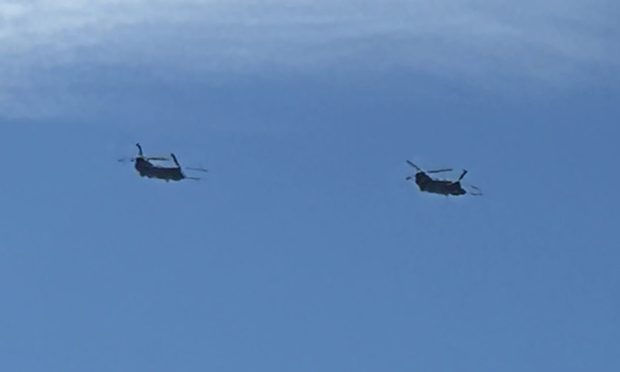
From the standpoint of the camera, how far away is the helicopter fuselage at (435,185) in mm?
164625

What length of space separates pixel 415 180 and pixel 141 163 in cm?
2564

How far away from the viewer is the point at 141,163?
550ft

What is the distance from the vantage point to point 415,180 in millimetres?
165750

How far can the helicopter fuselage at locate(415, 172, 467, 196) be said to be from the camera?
164625 mm

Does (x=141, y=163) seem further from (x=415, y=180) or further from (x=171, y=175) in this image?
(x=415, y=180)

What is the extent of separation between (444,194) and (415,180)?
117 inches

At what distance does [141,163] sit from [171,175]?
132 inches

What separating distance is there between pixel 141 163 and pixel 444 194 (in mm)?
28419

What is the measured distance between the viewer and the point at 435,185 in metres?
166

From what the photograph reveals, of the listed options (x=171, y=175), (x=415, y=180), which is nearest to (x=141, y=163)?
(x=171, y=175)

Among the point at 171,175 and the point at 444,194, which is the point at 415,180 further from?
the point at 171,175

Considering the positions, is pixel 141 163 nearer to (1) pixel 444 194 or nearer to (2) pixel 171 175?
(2) pixel 171 175

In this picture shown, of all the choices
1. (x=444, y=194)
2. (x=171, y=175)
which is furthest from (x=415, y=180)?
(x=171, y=175)
